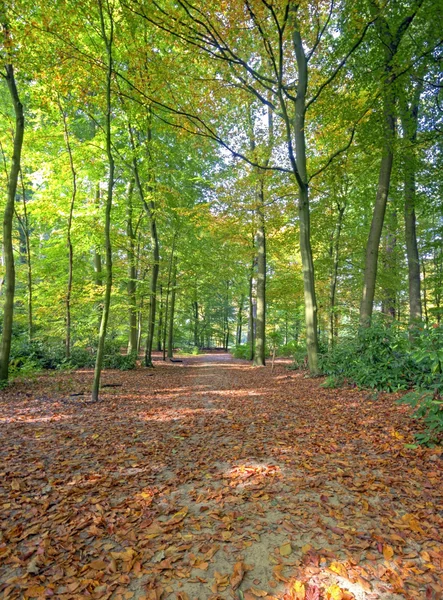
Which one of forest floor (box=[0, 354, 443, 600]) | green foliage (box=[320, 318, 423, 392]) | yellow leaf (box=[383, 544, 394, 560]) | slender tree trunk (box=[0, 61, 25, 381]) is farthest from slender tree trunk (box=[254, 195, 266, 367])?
yellow leaf (box=[383, 544, 394, 560])

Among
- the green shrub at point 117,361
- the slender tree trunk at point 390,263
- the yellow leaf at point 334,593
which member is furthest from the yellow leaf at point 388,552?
the slender tree trunk at point 390,263

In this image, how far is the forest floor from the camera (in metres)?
1.84

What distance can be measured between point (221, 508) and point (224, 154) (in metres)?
15.0

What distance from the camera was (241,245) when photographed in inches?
607

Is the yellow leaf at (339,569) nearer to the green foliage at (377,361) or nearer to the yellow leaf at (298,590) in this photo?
the yellow leaf at (298,590)

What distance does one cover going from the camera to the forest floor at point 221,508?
6.02ft

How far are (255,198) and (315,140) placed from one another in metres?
2.97

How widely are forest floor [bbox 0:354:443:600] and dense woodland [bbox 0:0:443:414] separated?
1.58m

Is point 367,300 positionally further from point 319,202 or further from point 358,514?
point 358,514

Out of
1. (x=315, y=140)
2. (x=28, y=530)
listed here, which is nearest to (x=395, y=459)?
(x=28, y=530)

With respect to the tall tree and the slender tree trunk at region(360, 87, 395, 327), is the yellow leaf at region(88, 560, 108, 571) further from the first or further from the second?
the slender tree trunk at region(360, 87, 395, 327)

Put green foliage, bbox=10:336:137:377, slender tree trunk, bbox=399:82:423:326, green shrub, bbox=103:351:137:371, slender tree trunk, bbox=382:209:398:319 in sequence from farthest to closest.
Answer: slender tree trunk, bbox=382:209:398:319 < green shrub, bbox=103:351:137:371 < green foliage, bbox=10:336:137:377 < slender tree trunk, bbox=399:82:423:326

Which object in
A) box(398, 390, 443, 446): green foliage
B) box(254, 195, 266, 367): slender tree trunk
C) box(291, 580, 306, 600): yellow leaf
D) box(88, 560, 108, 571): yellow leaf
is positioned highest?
box(254, 195, 266, 367): slender tree trunk

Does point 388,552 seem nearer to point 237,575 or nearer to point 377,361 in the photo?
point 237,575
